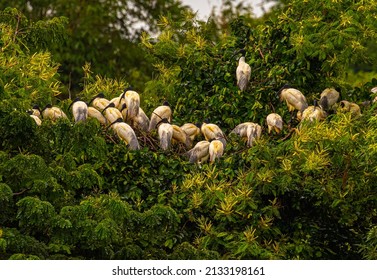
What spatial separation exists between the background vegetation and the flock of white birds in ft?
0.28

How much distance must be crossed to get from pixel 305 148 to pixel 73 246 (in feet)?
6.09

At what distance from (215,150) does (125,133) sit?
57cm

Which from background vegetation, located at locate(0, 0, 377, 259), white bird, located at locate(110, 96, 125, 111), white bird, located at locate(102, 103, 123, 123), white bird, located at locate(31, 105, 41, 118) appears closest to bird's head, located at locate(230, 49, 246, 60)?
background vegetation, located at locate(0, 0, 377, 259)

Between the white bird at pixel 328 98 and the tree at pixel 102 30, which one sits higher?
the tree at pixel 102 30

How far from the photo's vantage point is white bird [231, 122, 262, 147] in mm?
8781

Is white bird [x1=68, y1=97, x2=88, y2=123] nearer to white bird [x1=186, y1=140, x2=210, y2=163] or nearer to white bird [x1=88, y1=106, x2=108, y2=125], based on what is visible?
white bird [x1=88, y1=106, x2=108, y2=125]

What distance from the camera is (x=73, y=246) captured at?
21.3 feet

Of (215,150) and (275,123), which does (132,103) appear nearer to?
(215,150)

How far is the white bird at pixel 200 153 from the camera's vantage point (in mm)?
8617

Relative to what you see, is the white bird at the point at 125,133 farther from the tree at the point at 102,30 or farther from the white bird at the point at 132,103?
the tree at the point at 102,30

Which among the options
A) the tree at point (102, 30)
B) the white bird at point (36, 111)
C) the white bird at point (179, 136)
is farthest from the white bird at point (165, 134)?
the tree at point (102, 30)

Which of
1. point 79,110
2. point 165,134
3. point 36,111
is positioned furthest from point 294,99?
point 36,111

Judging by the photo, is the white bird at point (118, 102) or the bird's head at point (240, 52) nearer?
the white bird at point (118, 102)
